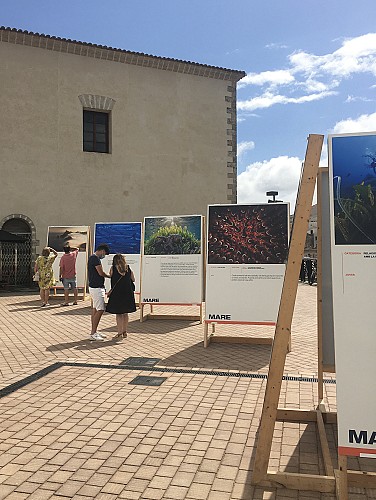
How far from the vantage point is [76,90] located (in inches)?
720

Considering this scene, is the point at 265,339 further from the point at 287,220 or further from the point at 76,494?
the point at 76,494

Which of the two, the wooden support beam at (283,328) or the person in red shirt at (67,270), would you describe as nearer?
the wooden support beam at (283,328)

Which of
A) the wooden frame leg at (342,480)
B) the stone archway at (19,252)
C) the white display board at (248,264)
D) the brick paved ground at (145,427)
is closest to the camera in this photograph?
the wooden frame leg at (342,480)

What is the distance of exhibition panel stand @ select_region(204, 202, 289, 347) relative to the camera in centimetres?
716

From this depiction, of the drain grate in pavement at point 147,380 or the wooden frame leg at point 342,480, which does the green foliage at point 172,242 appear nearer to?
the drain grate in pavement at point 147,380

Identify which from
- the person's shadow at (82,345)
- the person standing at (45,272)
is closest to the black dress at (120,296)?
the person's shadow at (82,345)

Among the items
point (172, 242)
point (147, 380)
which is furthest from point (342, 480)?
point (172, 242)

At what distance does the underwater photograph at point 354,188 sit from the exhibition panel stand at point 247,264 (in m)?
4.21

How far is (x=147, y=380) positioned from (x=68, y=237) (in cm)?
992

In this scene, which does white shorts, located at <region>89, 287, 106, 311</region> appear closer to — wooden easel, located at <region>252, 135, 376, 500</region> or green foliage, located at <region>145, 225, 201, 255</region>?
green foliage, located at <region>145, 225, 201, 255</region>

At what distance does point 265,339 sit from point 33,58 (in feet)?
49.8

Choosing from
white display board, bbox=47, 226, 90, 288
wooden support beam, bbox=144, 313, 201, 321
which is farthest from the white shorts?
white display board, bbox=47, 226, 90, 288

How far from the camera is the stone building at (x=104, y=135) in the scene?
17266 millimetres

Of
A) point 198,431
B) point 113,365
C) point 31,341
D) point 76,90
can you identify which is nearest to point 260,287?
point 113,365
